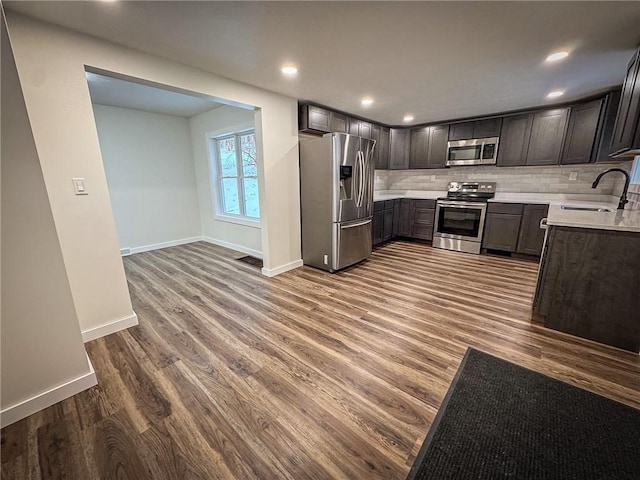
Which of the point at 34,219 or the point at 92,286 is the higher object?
the point at 34,219

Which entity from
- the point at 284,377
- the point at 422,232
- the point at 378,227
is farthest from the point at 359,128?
the point at 284,377

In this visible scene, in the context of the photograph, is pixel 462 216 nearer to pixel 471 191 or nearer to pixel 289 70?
pixel 471 191

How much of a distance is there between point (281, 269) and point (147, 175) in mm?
3175

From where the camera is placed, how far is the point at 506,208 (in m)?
4.04

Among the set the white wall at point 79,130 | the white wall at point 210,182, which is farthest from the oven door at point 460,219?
the white wall at point 79,130

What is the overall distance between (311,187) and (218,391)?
8.59 ft

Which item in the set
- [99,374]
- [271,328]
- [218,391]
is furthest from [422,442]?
Result: [99,374]

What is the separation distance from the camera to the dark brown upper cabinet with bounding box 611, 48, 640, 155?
1893mm

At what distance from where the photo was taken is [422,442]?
4.25ft

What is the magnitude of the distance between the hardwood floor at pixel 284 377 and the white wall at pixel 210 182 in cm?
139

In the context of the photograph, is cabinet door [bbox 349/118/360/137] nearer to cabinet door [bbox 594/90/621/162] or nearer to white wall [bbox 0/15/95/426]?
cabinet door [bbox 594/90/621/162]

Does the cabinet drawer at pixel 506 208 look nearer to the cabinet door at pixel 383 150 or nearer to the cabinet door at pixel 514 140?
the cabinet door at pixel 514 140

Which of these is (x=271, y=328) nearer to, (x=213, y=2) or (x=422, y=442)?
(x=422, y=442)

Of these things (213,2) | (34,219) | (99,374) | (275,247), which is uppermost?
(213,2)
